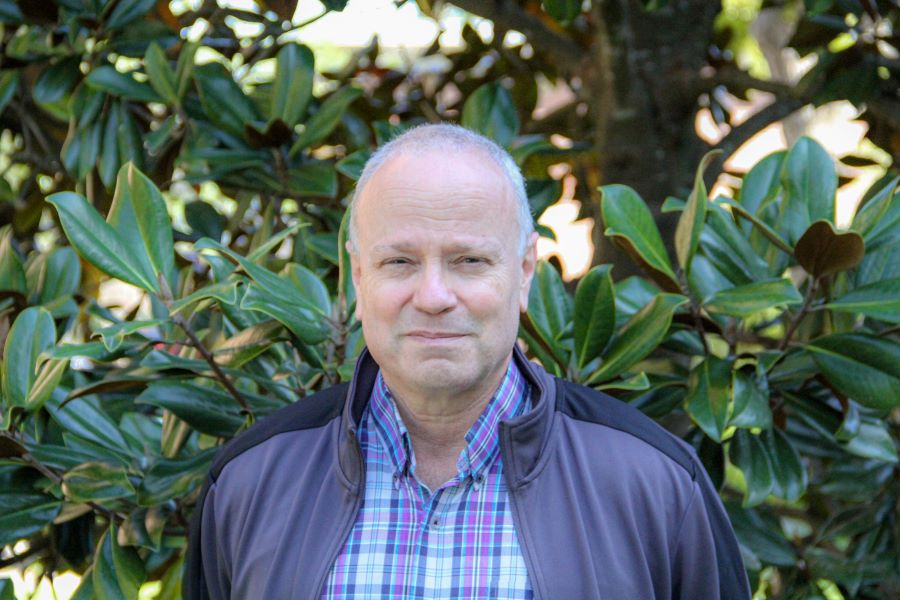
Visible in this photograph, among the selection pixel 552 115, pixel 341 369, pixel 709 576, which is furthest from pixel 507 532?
pixel 552 115

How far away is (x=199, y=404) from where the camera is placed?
2002 millimetres

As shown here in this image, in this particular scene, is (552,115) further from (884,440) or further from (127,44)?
(884,440)

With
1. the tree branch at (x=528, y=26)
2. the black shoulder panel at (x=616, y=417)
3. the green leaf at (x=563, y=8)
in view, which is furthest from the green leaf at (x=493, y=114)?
the black shoulder panel at (x=616, y=417)

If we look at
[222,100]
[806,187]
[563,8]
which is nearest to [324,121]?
[222,100]

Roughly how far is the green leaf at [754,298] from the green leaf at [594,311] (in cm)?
19

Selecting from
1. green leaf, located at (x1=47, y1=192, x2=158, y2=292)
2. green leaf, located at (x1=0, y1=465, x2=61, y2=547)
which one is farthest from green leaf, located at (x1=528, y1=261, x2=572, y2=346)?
green leaf, located at (x1=0, y1=465, x2=61, y2=547)

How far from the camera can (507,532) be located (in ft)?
5.27

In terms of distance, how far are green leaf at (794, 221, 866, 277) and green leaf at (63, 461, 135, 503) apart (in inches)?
49.4

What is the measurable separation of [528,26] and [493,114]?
503 mm

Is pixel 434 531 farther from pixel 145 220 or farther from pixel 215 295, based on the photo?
pixel 145 220

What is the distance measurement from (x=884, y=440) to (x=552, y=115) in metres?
1.74

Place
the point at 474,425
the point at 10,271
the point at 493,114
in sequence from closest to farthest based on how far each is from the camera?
the point at 474,425 → the point at 10,271 → the point at 493,114

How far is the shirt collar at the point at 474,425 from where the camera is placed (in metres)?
1.66

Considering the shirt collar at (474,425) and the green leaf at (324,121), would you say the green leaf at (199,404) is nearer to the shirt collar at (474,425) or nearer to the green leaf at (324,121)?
the shirt collar at (474,425)
